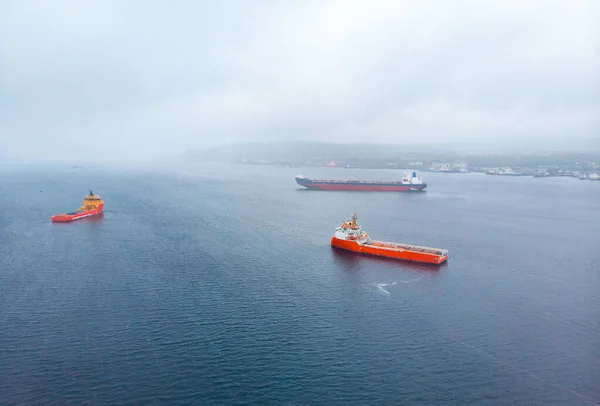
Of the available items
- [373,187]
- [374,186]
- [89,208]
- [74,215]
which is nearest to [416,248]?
[74,215]

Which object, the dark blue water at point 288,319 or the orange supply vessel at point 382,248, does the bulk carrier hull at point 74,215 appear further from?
the orange supply vessel at point 382,248

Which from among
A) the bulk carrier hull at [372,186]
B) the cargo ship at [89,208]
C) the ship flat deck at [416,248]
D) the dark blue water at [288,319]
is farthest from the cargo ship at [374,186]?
the ship flat deck at [416,248]

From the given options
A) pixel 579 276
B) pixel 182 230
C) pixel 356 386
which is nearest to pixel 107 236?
pixel 182 230

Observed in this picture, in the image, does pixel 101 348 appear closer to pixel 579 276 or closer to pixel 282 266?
pixel 282 266

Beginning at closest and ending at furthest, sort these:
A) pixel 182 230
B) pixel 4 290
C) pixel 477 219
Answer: pixel 4 290 < pixel 182 230 < pixel 477 219

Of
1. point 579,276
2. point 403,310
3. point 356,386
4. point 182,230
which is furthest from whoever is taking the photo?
point 182,230

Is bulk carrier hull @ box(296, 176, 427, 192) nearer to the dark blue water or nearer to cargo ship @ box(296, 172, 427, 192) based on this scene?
cargo ship @ box(296, 172, 427, 192)

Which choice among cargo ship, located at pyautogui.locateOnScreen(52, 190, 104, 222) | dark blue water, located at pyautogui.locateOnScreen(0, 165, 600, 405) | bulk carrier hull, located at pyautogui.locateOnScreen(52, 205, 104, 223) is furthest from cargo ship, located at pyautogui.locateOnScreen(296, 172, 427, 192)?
bulk carrier hull, located at pyautogui.locateOnScreen(52, 205, 104, 223)
